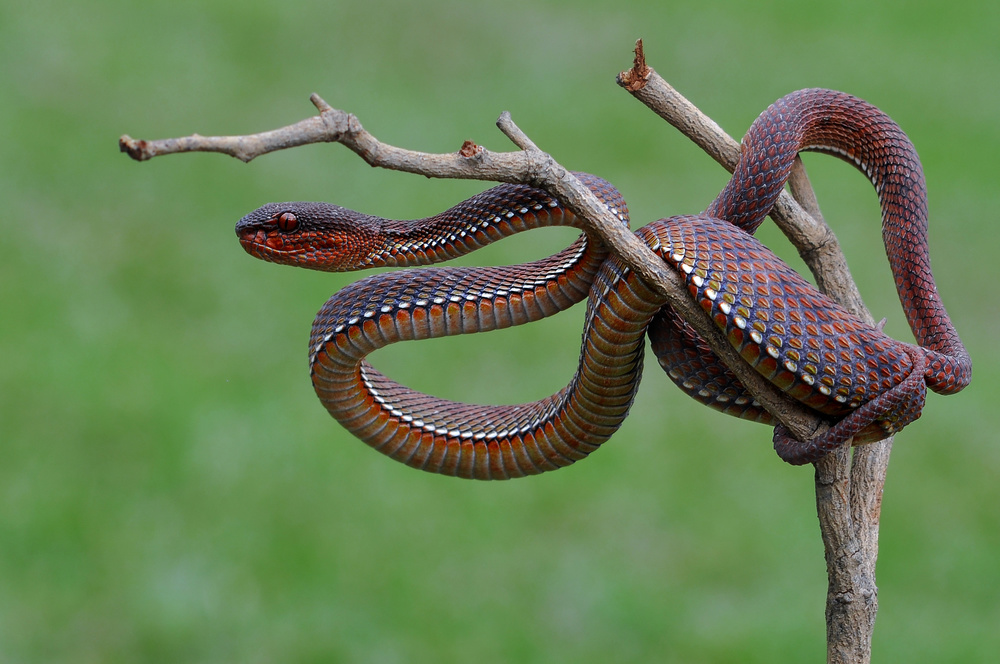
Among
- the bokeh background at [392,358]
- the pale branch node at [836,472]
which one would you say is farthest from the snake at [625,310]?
the bokeh background at [392,358]

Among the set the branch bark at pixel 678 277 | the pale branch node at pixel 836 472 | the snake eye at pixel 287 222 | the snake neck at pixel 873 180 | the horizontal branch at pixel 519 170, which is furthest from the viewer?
the snake eye at pixel 287 222

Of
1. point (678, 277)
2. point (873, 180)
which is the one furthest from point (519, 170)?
point (873, 180)

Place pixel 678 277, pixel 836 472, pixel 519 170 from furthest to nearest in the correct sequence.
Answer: pixel 836 472, pixel 678 277, pixel 519 170

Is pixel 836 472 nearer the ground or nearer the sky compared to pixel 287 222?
nearer the ground

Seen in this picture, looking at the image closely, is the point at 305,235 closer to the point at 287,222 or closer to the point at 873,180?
the point at 287,222

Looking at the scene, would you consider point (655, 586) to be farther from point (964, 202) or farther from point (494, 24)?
point (494, 24)

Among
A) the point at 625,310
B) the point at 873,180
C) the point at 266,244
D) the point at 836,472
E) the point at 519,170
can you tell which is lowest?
the point at 836,472

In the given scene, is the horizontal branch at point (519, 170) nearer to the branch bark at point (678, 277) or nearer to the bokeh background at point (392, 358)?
the branch bark at point (678, 277)

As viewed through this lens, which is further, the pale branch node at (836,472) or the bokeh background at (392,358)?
the bokeh background at (392,358)
